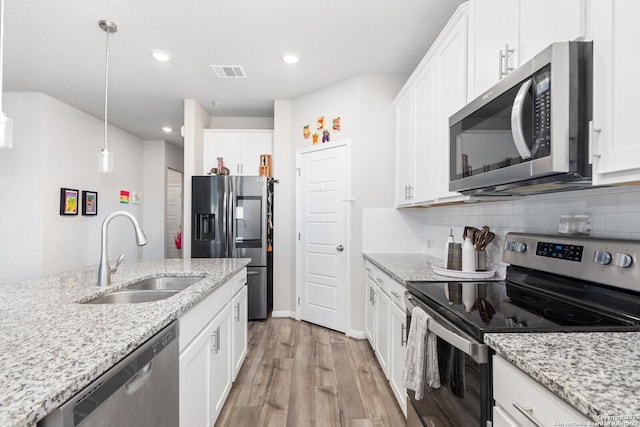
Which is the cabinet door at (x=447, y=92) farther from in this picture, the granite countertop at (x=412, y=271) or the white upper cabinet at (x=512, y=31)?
the granite countertop at (x=412, y=271)

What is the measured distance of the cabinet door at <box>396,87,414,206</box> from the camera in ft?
8.90

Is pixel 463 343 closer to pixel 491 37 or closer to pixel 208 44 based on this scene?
pixel 491 37

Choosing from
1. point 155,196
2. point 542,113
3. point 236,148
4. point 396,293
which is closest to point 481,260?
point 396,293

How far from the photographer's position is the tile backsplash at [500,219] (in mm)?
1226

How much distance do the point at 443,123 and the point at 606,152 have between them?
1199 millimetres

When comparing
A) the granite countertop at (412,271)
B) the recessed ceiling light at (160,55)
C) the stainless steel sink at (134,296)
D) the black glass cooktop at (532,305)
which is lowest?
the stainless steel sink at (134,296)

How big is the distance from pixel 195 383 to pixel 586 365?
4.76 ft

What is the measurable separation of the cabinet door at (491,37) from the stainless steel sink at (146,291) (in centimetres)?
188

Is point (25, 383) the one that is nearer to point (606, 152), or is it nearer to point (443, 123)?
point (606, 152)

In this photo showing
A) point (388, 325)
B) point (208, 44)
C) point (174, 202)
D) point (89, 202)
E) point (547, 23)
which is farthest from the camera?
point (174, 202)

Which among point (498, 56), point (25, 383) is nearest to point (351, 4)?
point (498, 56)

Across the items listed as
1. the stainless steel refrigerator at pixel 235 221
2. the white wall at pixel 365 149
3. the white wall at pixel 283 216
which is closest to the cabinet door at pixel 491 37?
the white wall at pixel 365 149

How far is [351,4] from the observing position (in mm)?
2244

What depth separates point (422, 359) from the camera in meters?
1.33
